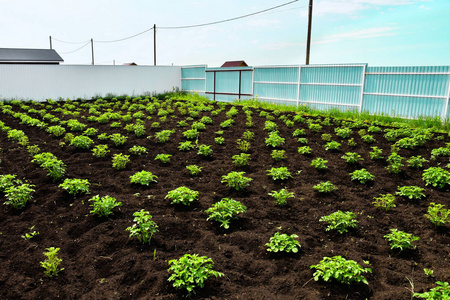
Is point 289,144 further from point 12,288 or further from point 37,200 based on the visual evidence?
point 12,288

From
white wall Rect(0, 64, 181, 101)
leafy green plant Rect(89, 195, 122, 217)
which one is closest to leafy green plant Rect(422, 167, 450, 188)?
leafy green plant Rect(89, 195, 122, 217)

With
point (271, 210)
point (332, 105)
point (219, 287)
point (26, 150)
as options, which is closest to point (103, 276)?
point (219, 287)

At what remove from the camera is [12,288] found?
3396 mm

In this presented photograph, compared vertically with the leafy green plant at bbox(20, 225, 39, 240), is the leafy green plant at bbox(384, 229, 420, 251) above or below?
above

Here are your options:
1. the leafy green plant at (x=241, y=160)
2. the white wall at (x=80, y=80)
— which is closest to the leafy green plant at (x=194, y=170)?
the leafy green plant at (x=241, y=160)

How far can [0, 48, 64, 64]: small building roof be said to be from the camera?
31172 millimetres

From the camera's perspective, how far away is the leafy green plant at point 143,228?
394 cm

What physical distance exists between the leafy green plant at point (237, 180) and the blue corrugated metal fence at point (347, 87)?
948 centimetres

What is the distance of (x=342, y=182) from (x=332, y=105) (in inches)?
361

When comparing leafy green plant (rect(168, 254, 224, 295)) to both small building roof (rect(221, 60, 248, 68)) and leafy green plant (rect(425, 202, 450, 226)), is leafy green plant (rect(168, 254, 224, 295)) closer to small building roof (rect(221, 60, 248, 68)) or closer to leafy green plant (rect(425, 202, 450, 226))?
leafy green plant (rect(425, 202, 450, 226))

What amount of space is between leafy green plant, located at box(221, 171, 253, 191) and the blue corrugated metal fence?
9.48 m

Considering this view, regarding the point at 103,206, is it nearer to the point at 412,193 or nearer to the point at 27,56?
the point at 412,193

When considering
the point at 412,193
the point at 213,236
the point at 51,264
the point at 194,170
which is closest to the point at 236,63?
the point at 194,170

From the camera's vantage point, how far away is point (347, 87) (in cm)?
1409
